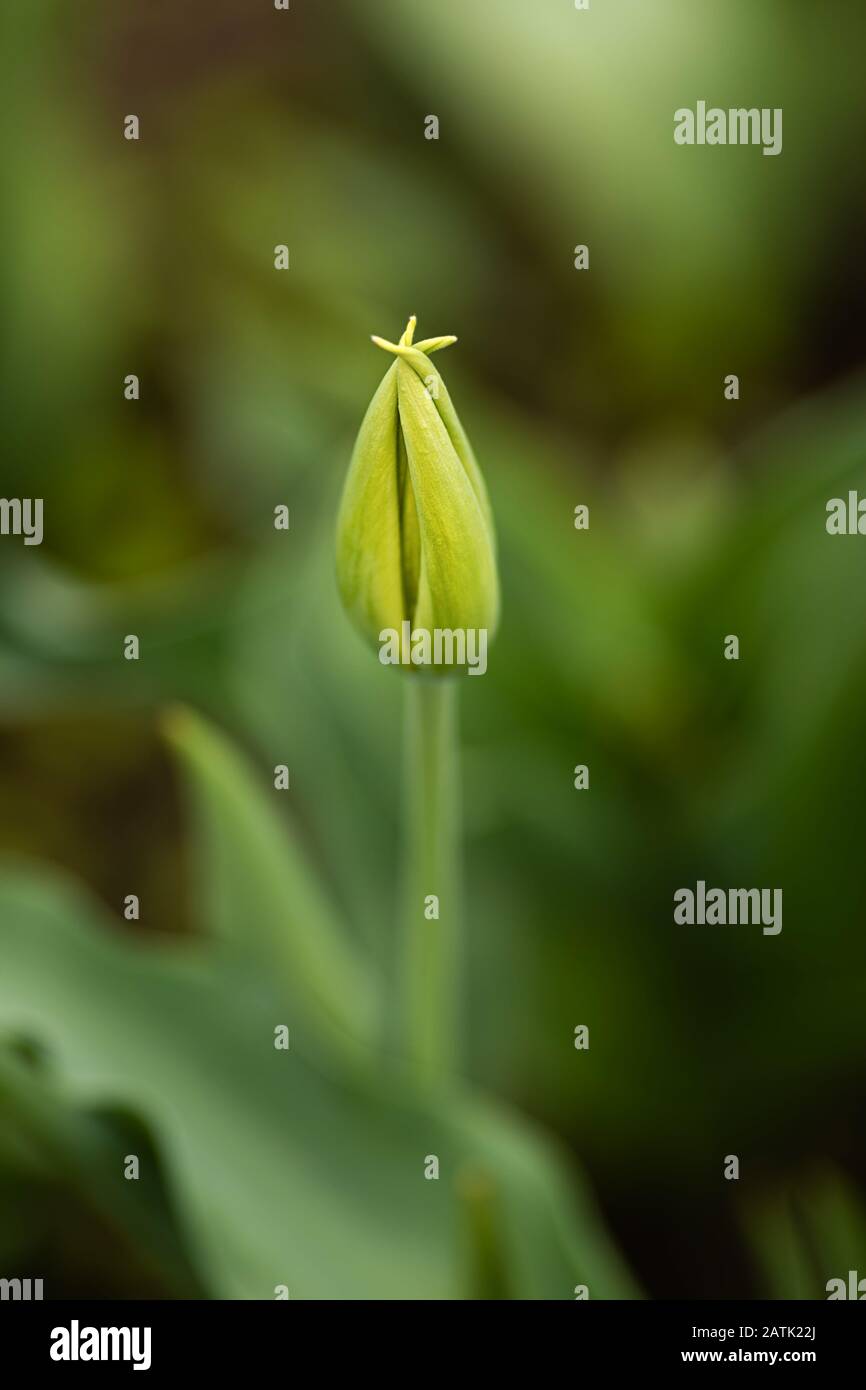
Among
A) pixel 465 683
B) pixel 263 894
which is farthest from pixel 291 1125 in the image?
pixel 465 683

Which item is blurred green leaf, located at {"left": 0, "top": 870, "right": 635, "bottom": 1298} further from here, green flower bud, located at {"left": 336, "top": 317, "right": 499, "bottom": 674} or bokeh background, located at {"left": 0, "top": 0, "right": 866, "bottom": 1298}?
green flower bud, located at {"left": 336, "top": 317, "right": 499, "bottom": 674}

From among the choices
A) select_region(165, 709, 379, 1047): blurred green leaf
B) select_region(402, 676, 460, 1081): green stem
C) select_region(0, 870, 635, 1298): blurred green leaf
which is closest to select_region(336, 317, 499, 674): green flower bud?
select_region(402, 676, 460, 1081): green stem

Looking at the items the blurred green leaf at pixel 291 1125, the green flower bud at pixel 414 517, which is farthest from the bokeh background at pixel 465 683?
the green flower bud at pixel 414 517

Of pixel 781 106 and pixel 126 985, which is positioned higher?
pixel 781 106

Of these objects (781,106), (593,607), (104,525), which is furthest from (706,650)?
(781,106)

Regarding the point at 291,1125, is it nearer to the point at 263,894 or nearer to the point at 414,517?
the point at 263,894

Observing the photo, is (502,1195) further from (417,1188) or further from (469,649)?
(469,649)
